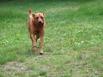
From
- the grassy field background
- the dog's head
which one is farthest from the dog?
the grassy field background

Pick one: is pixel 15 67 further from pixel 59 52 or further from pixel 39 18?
pixel 59 52

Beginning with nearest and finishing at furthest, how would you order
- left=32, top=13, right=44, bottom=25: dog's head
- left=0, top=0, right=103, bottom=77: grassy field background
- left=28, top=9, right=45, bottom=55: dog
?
left=0, top=0, right=103, bottom=77: grassy field background
left=32, top=13, right=44, bottom=25: dog's head
left=28, top=9, right=45, bottom=55: dog

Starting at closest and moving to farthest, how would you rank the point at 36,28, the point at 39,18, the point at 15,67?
the point at 15,67
the point at 39,18
the point at 36,28

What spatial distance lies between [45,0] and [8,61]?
72.0ft

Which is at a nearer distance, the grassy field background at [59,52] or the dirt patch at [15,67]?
the grassy field background at [59,52]

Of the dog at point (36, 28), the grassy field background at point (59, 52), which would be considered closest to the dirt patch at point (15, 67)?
the grassy field background at point (59, 52)

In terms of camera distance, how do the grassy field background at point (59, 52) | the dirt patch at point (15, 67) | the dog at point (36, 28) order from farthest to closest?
→ the dog at point (36, 28), the dirt patch at point (15, 67), the grassy field background at point (59, 52)

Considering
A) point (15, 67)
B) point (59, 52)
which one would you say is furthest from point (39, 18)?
point (15, 67)

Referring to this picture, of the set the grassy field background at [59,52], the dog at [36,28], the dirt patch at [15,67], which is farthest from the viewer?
the dog at [36,28]

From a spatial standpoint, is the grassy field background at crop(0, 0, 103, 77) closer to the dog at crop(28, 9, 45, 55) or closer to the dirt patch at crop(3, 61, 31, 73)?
the dirt patch at crop(3, 61, 31, 73)

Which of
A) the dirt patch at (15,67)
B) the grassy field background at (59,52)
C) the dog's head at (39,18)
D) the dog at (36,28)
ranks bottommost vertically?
the dirt patch at (15,67)

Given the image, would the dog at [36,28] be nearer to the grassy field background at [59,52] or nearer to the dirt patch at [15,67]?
the grassy field background at [59,52]

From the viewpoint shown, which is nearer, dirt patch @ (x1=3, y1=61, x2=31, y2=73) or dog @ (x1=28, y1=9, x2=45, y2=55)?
dirt patch @ (x1=3, y1=61, x2=31, y2=73)

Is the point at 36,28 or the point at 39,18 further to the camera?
the point at 36,28
